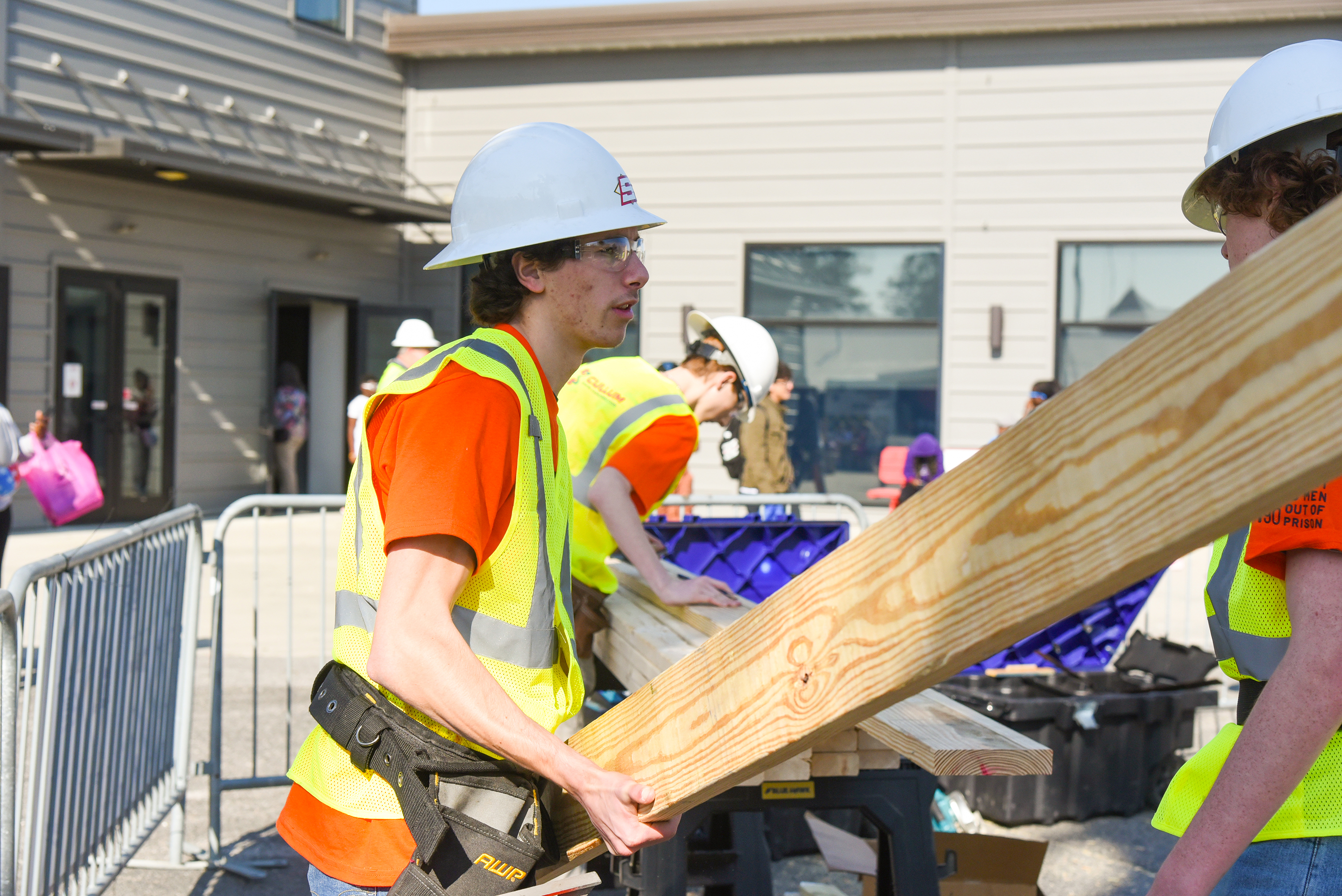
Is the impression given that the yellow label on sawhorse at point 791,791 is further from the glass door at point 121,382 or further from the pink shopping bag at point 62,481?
the glass door at point 121,382

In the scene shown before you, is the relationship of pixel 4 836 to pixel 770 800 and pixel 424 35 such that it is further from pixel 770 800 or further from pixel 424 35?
pixel 424 35

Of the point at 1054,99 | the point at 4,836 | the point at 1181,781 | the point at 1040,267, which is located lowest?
the point at 4,836

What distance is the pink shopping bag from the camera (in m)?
7.79

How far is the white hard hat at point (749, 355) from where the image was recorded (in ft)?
14.4

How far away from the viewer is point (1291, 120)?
1537 millimetres

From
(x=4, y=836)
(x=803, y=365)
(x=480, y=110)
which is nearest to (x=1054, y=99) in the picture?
(x=803, y=365)

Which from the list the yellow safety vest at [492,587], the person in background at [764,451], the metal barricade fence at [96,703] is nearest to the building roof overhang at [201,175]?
the person in background at [764,451]

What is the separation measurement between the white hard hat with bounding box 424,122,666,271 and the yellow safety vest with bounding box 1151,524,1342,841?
105cm

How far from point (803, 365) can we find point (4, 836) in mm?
12782

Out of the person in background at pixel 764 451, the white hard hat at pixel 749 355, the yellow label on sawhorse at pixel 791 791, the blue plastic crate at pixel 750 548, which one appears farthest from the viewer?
the person in background at pixel 764 451

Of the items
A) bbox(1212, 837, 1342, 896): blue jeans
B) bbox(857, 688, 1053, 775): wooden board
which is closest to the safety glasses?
→ bbox(857, 688, 1053, 775): wooden board

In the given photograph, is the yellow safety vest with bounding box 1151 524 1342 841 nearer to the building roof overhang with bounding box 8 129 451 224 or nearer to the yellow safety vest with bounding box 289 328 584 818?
the yellow safety vest with bounding box 289 328 584 818

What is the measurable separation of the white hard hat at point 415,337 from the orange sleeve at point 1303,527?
948 cm

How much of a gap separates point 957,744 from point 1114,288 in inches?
511
